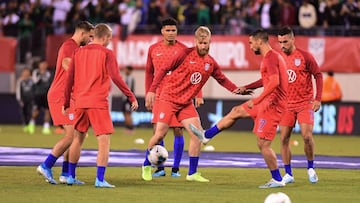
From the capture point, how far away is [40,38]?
36.5 meters

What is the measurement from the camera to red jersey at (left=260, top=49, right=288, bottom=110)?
15.1 metres

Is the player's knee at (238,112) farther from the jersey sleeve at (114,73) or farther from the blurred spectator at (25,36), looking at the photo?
the blurred spectator at (25,36)

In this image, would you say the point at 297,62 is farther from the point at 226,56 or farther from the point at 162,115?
the point at 226,56

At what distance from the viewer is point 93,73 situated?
49.3 feet

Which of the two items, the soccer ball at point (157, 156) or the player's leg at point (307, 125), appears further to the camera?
the player's leg at point (307, 125)

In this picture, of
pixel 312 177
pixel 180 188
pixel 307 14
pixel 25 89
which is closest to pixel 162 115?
pixel 180 188

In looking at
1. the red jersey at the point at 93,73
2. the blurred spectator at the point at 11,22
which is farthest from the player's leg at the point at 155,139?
the blurred spectator at the point at 11,22

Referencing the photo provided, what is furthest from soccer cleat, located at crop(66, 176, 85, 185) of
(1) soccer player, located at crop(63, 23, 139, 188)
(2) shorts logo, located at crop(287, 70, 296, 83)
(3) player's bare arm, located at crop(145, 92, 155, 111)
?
(2) shorts logo, located at crop(287, 70, 296, 83)

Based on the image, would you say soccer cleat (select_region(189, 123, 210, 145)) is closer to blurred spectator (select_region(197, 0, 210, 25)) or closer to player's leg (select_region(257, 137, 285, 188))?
player's leg (select_region(257, 137, 285, 188))

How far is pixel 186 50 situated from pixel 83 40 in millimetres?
1653

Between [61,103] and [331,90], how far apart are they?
59.6ft

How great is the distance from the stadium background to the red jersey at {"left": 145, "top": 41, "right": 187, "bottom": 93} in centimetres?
1536

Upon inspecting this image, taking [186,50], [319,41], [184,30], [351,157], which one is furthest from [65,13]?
[186,50]

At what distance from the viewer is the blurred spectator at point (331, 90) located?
3281 cm
